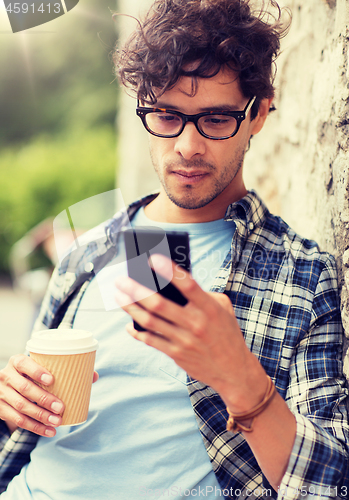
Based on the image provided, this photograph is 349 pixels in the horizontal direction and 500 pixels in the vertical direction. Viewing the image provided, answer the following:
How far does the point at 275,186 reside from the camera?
7.51 ft

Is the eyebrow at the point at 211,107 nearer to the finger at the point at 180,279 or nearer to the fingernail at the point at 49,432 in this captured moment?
the finger at the point at 180,279

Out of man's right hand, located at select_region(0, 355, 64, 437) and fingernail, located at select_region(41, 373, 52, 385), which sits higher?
fingernail, located at select_region(41, 373, 52, 385)

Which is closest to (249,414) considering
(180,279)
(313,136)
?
(180,279)

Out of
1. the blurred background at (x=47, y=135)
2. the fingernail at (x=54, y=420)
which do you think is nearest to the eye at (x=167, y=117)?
the fingernail at (x=54, y=420)

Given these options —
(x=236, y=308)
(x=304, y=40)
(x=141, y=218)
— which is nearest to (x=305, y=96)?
(x=304, y=40)

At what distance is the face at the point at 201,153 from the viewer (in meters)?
A: 1.33

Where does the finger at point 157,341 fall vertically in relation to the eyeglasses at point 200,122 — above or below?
below

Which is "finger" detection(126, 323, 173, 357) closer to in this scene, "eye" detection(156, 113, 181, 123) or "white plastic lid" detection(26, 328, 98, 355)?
"white plastic lid" detection(26, 328, 98, 355)

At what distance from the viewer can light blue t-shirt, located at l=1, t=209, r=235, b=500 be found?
1179 mm

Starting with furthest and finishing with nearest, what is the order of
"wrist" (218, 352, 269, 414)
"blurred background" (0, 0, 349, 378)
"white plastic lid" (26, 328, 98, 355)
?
"blurred background" (0, 0, 349, 378), "white plastic lid" (26, 328, 98, 355), "wrist" (218, 352, 269, 414)

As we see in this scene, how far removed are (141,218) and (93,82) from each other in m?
10.7

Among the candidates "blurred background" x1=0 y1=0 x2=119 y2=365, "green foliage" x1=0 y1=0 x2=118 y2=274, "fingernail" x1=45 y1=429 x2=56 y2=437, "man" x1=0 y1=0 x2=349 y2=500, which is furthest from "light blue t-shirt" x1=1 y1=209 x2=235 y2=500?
"green foliage" x1=0 y1=0 x2=118 y2=274

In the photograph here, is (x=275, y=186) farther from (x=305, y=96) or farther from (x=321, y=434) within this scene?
(x=321, y=434)

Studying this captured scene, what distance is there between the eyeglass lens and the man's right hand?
32.1 inches
